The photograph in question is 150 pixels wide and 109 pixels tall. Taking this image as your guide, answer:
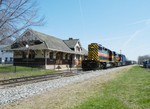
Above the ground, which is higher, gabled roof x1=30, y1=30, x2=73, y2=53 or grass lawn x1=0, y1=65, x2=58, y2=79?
gabled roof x1=30, y1=30, x2=73, y2=53

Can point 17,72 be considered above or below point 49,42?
below

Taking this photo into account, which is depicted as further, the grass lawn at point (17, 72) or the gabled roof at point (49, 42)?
the gabled roof at point (49, 42)

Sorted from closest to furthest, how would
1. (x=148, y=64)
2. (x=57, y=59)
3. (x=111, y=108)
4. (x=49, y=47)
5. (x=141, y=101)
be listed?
(x=111, y=108), (x=141, y=101), (x=49, y=47), (x=57, y=59), (x=148, y=64)

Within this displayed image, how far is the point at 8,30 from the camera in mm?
22453

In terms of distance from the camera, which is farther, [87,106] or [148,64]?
[148,64]

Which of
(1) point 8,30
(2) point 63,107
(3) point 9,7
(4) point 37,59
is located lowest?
(2) point 63,107

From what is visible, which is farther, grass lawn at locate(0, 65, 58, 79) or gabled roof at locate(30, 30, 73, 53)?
gabled roof at locate(30, 30, 73, 53)

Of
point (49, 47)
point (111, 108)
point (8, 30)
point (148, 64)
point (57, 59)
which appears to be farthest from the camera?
point (148, 64)

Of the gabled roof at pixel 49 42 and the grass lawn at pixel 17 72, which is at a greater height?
the gabled roof at pixel 49 42

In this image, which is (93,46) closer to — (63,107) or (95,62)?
(95,62)

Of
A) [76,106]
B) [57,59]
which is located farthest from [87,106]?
[57,59]

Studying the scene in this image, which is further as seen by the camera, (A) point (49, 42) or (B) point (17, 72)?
(A) point (49, 42)

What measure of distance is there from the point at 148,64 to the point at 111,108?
5350 centimetres

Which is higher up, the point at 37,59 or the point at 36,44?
the point at 36,44
